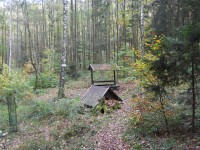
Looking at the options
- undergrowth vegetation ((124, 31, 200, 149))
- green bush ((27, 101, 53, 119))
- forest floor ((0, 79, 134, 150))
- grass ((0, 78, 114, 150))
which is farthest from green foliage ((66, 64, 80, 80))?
undergrowth vegetation ((124, 31, 200, 149))

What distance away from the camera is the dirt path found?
22.7 feet

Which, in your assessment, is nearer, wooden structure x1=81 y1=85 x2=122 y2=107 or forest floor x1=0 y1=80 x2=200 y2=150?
forest floor x1=0 y1=80 x2=200 y2=150

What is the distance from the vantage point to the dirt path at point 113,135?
6.91m

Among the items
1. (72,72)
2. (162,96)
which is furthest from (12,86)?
(72,72)

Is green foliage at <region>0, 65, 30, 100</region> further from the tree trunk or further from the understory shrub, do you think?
the understory shrub

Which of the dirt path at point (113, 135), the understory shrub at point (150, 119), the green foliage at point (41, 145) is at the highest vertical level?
the understory shrub at point (150, 119)

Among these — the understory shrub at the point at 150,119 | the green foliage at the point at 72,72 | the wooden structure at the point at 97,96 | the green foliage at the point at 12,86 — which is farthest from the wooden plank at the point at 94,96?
the green foliage at the point at 72,72

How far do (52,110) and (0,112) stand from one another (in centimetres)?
412

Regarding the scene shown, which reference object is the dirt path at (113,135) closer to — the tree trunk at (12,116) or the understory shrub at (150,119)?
the understory shrub at (150,119)

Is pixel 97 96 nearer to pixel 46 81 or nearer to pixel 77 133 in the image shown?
pixel 77 133

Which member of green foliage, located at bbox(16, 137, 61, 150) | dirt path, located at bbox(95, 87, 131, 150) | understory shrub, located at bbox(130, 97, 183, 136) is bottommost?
green foliage, located at bbox(16, 137, 61, 150)

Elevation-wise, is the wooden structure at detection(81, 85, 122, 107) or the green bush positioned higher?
the wooden structure at detection(81, 85, 122, 107)

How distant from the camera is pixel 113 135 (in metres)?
7.82

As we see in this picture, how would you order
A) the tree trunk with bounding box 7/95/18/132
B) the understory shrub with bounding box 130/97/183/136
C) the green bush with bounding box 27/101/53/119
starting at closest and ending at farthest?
the understory shrub with bounding box 130/97/183/136
the tree trunk with bounding box 7/95/18/132
the green bush with bounding box 27/101/53/119
